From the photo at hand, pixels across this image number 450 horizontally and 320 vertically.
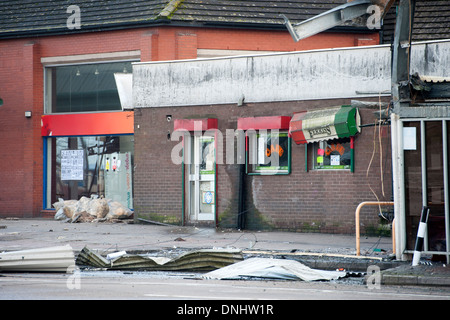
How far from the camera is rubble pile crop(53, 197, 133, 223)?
20.6 m

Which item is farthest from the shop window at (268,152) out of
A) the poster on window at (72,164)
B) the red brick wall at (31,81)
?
the poster on window at (72,164)

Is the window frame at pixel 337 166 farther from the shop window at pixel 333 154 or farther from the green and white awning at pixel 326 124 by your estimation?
the green and white awning at pixel 326 124

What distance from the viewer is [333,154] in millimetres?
17031

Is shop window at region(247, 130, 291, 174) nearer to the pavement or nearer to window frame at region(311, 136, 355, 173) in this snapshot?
window frame at region(311, 136, 355, 173)

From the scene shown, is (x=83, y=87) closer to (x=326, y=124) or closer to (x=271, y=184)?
(x=271, y=184)

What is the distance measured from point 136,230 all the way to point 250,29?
8.05m

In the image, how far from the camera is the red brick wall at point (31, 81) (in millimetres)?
22219

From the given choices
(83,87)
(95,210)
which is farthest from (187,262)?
(83,87)

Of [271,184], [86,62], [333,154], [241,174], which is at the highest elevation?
[86,62]

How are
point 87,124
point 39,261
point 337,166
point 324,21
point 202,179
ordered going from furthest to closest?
1. point 87,124
2. point 202,179
3. point 337,166
4. point 324,21
5. point 39,261

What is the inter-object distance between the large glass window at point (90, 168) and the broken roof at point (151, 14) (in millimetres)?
3711

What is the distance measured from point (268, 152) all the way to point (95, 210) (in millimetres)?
6080
